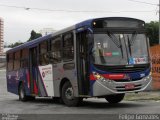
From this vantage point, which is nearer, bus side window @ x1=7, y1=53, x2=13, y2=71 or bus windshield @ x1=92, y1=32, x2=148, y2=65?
bus windshield @ x1=92, y1=32, x2=148, y2=65

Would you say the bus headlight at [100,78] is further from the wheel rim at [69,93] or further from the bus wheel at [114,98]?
the bus wheel at [114,98]

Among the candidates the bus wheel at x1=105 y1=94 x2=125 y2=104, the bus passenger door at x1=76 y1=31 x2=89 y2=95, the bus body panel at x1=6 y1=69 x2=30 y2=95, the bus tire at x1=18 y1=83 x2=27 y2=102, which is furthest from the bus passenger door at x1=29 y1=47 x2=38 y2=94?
the bus passenger door at x1=76 y1=31 x2=89 y2=95

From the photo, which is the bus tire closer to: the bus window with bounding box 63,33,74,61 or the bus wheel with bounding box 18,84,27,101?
the bus wheel with bounding box 18,84,27,101

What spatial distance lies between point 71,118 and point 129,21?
4640mm

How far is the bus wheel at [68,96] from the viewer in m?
16.4

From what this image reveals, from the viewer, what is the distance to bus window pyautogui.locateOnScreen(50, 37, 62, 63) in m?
17.4

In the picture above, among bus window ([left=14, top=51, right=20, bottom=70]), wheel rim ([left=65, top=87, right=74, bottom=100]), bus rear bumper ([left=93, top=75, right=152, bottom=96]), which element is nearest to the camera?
bus rear bumper ([left=93, top=75, right=152, bottom=96])

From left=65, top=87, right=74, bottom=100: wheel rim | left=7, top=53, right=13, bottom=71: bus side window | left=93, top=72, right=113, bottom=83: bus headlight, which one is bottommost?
left=65, top=87, right=74, bottom=100: wheel rim

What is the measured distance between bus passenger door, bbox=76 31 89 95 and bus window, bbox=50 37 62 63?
5.38ft

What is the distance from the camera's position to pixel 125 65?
15219 millimetres

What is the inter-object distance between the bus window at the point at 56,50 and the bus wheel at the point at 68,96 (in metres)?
1.11

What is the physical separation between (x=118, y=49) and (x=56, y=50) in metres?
3.20

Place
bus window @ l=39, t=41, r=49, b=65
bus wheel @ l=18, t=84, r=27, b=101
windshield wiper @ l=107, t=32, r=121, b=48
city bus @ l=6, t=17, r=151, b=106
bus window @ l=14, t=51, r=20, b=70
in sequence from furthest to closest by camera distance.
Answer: bus window @ l=14, t=51, r=20, b=70
bus wheel @ l=18, t=84, r=27, b=101
bus window @ l=39, t=41, r=49, b=65
windshield wiper @ l=107, t=32, r=121, b=48
city bus @ l=6, t=17, r=151, b=106

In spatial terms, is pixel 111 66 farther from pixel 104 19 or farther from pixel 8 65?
pixel 8 65
